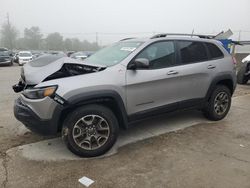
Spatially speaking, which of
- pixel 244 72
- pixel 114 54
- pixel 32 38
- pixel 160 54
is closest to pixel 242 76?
pixel 244 72

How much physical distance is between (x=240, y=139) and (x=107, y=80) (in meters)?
2.49

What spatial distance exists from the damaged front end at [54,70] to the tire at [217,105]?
2.55 m

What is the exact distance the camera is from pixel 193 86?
16.8ft

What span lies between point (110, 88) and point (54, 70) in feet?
2.75

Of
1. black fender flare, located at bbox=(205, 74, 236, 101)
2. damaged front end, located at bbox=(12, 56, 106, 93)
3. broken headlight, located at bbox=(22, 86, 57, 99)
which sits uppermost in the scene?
damaged front end, located at bbox=(12, 56, 106, 93)

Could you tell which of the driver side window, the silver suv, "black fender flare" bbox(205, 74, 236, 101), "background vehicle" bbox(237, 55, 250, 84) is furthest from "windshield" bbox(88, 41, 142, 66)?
"background vehicle" bbox(237, 55, 250, 84)

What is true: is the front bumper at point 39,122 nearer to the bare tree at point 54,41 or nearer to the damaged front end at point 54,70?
the damaged front end at point 54,70

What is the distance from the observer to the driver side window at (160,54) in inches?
181

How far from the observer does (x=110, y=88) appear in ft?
13.2

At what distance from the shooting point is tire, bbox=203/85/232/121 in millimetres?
5586

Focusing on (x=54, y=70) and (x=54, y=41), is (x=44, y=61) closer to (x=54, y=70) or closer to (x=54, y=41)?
(x=54, y=70)

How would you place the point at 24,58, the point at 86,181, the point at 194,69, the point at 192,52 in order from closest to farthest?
1. the point at 86,181
2. the point at 194,69
3. the point at 192,52
4. the point at 24,58

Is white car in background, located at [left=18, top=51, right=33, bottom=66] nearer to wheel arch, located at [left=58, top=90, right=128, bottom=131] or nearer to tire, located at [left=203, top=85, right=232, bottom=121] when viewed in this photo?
tire, located at [left=203, top=85, right=232, bottom=121]

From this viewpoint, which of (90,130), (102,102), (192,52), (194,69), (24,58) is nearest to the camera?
(90,130)
